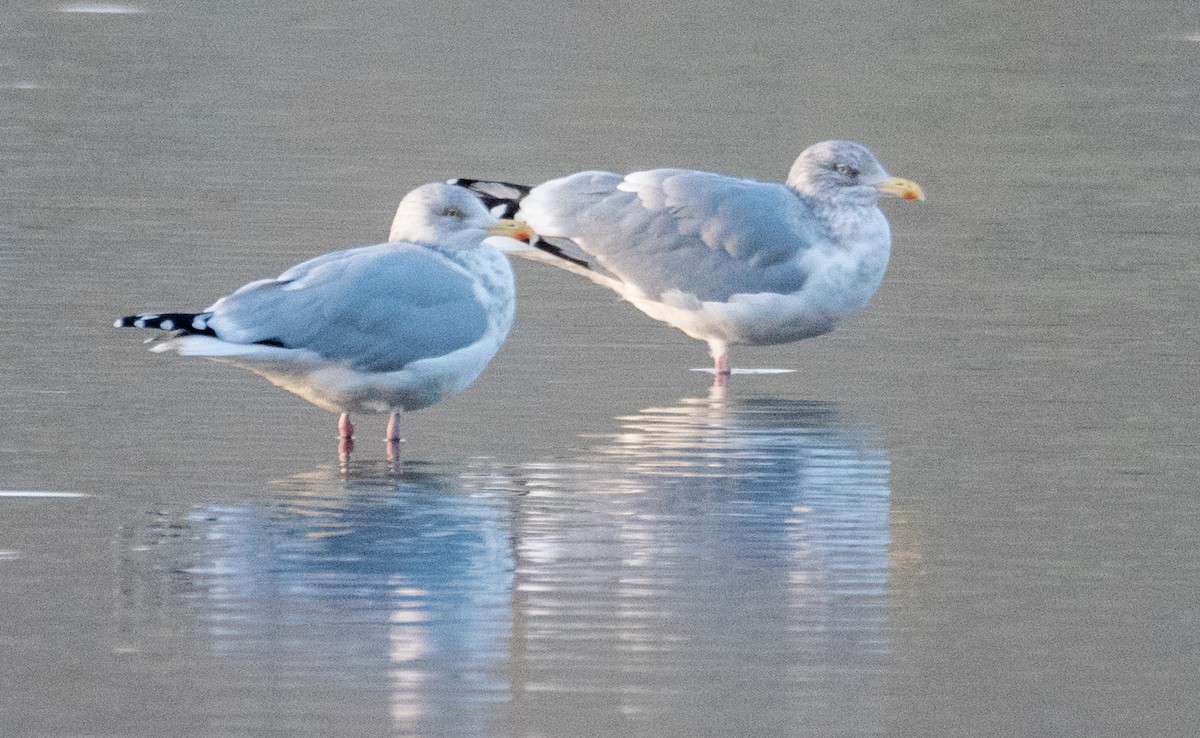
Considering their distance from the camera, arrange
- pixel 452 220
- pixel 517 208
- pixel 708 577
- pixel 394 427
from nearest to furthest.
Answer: pixel 708 577 < pixel 394 427 < pixel 452 220 < pixel 517 208

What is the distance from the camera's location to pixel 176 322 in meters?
7.25

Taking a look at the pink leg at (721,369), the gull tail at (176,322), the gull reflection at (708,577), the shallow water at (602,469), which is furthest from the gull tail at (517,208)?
the gull tail at (176,322)

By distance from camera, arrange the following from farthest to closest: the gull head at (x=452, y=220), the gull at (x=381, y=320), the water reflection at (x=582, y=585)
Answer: the gull head at (x=452, y=220)
the gull at (x=381, y=320)
the water reflection at (x=582, y=585)

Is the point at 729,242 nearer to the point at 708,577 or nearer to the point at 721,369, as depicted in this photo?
the point at 721,369

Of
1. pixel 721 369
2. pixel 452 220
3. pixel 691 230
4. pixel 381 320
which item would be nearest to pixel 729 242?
pixel 691 230

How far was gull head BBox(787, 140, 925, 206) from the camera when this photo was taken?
9906mm

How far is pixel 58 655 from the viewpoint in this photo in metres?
5.63

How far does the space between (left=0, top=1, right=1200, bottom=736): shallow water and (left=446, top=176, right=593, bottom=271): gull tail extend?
0.32 metres

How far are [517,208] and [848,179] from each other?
4.74 ft

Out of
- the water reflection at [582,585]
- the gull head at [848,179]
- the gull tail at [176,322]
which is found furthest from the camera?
the gull head at [848,179]

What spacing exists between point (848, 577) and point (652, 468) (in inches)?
53.2

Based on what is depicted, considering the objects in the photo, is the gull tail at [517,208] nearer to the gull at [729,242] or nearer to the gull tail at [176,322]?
the gull at [729,242]

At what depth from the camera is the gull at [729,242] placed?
9461 mm

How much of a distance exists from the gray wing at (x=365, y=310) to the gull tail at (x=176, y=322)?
0.03 meters
